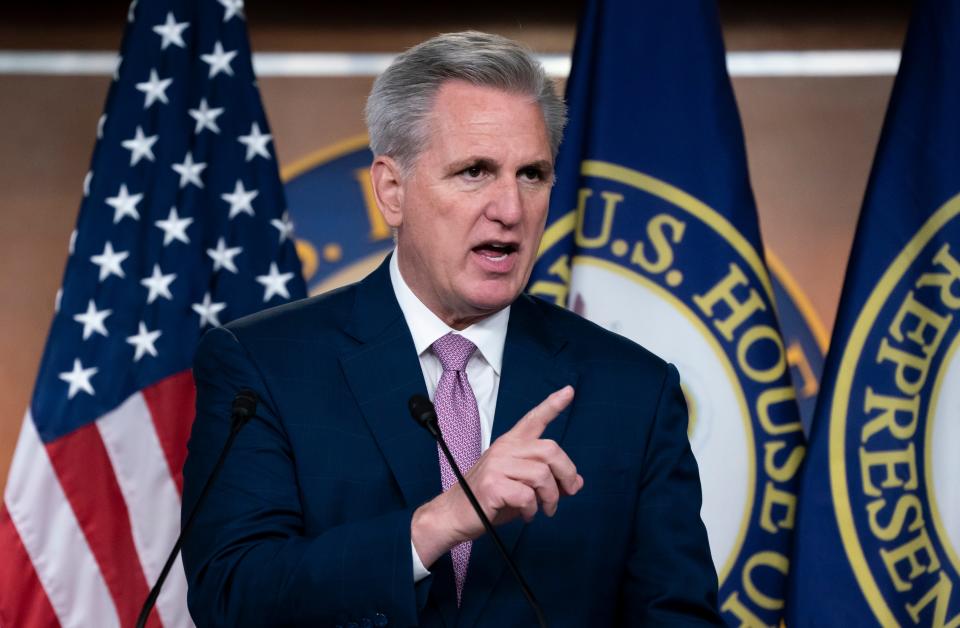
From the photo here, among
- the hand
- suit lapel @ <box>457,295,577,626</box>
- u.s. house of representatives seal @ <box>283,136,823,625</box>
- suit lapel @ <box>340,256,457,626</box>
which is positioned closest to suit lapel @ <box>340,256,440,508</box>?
suit lapel @ <box>340,256,457,626</box>

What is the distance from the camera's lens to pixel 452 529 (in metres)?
1.41

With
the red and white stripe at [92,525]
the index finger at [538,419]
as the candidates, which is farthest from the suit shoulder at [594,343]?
the red and white stripe at [92,525]

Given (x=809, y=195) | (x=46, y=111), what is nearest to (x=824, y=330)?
(x=809, y=195)

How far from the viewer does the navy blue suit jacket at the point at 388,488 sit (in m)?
1.49

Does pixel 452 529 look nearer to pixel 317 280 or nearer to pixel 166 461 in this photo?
pixel 166 461

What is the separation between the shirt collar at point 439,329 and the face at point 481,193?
48 millimetres

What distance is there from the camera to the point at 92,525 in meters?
2.99

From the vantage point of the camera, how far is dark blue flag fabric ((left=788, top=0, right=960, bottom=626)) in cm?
292

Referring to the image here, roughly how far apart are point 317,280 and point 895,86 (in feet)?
5.70

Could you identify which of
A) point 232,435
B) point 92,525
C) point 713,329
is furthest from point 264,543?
point 713,329

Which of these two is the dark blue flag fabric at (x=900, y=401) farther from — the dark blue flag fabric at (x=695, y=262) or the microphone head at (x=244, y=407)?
the microphone head at (x=244, y=407)

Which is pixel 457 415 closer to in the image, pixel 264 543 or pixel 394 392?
pixel 394 392

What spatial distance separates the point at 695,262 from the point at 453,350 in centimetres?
142

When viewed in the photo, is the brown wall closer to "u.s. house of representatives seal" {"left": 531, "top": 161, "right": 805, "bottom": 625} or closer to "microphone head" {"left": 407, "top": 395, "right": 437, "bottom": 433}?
"u.s. house of representatives seal" {"left": 531, "top": 161, "right": 805, "bottom": 625}
